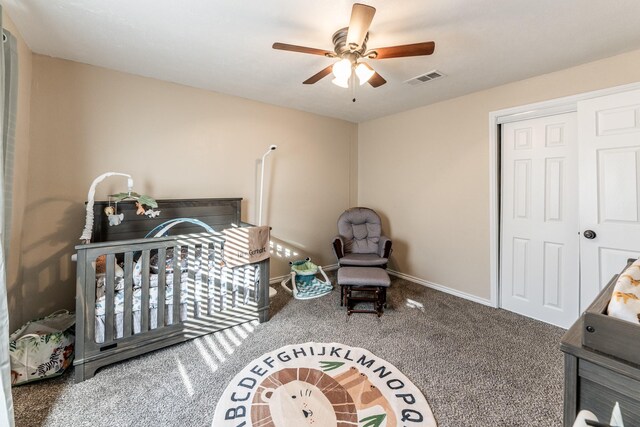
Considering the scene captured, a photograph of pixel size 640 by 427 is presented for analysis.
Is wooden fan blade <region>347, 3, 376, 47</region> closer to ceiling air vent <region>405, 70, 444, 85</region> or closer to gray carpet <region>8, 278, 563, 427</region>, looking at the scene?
ceiling air vent <region>405, 70, 444, 85</region>

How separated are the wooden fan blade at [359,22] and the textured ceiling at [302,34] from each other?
0.23m

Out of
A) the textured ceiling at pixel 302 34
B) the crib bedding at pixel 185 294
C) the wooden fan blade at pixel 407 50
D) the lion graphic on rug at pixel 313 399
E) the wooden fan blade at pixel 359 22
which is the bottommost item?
the lion graphic on rug at pixel 313 399

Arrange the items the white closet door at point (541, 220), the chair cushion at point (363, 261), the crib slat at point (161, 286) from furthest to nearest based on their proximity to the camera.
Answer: the chair cushion at point (363, 261)
the white closet door at point (541, 220)
the crib slat at point (161, 286)

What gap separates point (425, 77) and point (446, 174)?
1199 millimetres

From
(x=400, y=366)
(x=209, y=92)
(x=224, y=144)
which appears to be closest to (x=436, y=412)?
(x=400, y=366)

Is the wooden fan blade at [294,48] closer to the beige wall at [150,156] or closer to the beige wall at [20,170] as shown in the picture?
the beige wall at [150,156]

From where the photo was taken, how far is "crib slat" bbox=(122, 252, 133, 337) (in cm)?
193

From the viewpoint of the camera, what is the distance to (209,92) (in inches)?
120

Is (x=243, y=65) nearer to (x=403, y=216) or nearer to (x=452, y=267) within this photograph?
(x=403, y=216)

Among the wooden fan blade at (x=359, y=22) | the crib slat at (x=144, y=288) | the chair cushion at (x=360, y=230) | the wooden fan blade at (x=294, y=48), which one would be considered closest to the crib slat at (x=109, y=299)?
the crib slat at (x=144, y=288)

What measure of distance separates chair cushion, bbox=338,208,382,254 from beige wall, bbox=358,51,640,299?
0.42 metres

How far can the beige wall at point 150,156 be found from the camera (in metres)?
2.27

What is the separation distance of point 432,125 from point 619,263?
2181 millimetres

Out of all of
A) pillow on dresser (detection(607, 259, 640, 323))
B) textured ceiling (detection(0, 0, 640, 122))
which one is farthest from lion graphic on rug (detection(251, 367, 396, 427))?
textured ceiling (detection(0, 0, 640, 122))
